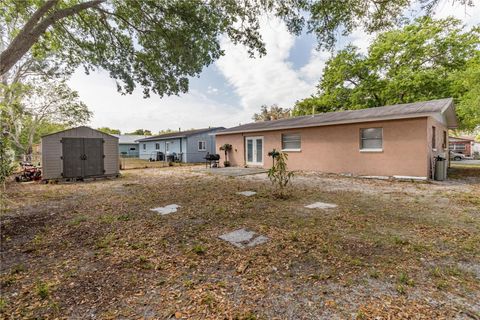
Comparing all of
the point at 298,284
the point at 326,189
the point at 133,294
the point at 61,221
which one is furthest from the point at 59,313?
the point at 326,189

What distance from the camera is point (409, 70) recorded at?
738 inches

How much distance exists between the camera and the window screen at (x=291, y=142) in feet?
41.9

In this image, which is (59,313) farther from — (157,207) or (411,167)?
(411,167)

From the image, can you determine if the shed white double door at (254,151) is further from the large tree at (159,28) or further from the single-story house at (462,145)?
the single-story house at (462,145)

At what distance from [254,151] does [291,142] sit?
285 cm

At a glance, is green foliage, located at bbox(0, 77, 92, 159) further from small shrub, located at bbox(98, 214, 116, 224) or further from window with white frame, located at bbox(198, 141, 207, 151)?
small shrub, located at bbox(98, 214, 116, 224)

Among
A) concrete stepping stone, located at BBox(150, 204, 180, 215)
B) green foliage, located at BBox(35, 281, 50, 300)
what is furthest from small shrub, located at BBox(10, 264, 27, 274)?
concrete stepping stone, located at BBox(150, 204, 180, 215)

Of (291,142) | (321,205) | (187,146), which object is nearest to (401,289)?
(321,205)

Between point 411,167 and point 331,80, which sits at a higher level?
point 331,80

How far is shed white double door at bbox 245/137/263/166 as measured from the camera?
14.7 meters

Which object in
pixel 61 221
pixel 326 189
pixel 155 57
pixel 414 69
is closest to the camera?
pixel 61 221

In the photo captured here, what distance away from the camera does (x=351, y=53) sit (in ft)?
72.6

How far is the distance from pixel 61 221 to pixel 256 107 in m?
36.3

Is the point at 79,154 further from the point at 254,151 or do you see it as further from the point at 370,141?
the point at 370,141
